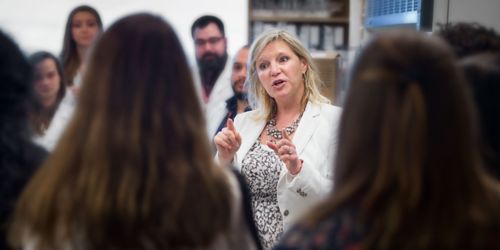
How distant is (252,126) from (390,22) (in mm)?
1058

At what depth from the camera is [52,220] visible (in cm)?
100

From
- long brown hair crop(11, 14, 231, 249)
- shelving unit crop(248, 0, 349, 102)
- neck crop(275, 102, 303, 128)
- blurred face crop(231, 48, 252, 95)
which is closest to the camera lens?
long brown hair crop(11, 14, 231, 249)

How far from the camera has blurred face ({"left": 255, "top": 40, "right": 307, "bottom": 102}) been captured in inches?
86.3

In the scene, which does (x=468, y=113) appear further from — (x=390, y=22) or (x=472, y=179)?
(x=390, y=22)

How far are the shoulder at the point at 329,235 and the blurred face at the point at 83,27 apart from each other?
226 cm

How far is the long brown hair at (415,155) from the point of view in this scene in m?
0.87

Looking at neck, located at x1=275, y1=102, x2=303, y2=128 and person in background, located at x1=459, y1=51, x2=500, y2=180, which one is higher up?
person in background, located at x1=459, y1=51, x2=500, y2=180

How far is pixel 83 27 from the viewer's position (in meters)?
2.96

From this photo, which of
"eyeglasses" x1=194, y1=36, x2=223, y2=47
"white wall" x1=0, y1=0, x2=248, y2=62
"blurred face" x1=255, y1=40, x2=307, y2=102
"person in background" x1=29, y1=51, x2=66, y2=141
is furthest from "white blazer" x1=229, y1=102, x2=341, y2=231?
"white wall" x1=0, y1=0, x2=248, y2=62

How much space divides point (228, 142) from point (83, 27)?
135 centimetres

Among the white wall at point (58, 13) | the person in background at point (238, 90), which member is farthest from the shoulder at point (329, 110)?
the white wall at point (58, 13)

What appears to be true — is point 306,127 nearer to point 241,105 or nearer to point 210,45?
point 241,105

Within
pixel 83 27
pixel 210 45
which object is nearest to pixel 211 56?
pixel 210 45

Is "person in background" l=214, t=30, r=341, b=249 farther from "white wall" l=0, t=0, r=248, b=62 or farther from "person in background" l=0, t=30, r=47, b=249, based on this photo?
"white wall" l=0, t=0, r=248, b=62
